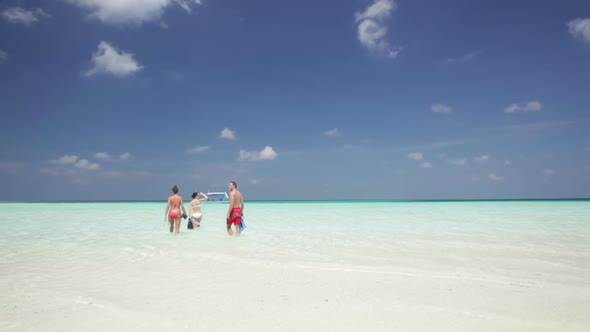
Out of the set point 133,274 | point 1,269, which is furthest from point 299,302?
point 1,269

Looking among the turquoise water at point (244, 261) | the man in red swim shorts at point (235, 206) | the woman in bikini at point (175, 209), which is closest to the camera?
the turquoise water at point (244, 261)

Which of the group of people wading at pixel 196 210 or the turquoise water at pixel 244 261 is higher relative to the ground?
the group of people wading at pixel 196 210

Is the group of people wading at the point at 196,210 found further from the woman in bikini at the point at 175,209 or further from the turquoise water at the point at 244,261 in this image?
the turquoise water at the point at 244,261

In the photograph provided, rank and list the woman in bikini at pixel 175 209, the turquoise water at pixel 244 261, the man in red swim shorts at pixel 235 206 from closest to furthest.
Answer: the turquoise water at pixel 244 261, the man in red swim shorts at pixel 235 206, the woman in bikini at pixel 175 209

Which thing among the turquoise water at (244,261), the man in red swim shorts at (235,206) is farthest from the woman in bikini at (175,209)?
the man in red swim shorts at (235,206)

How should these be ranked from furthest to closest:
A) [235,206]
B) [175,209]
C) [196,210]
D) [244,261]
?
[196,210] < [175,209] < [235,206] < [244,261]

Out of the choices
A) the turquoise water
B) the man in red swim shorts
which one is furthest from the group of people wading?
the turquoise water

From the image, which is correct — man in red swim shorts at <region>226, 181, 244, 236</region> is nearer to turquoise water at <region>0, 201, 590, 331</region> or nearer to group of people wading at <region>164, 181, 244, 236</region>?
group of people wading at <region>164, 181, 244, 236</region>

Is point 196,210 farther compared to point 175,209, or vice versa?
point 196,210

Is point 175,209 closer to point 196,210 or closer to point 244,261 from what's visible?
point 196,210

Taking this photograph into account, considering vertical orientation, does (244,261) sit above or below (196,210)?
below

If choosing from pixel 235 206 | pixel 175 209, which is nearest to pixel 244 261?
pixel 235 206

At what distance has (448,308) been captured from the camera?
11.5 ft

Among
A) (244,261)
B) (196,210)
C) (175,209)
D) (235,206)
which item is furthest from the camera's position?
(196,210)
